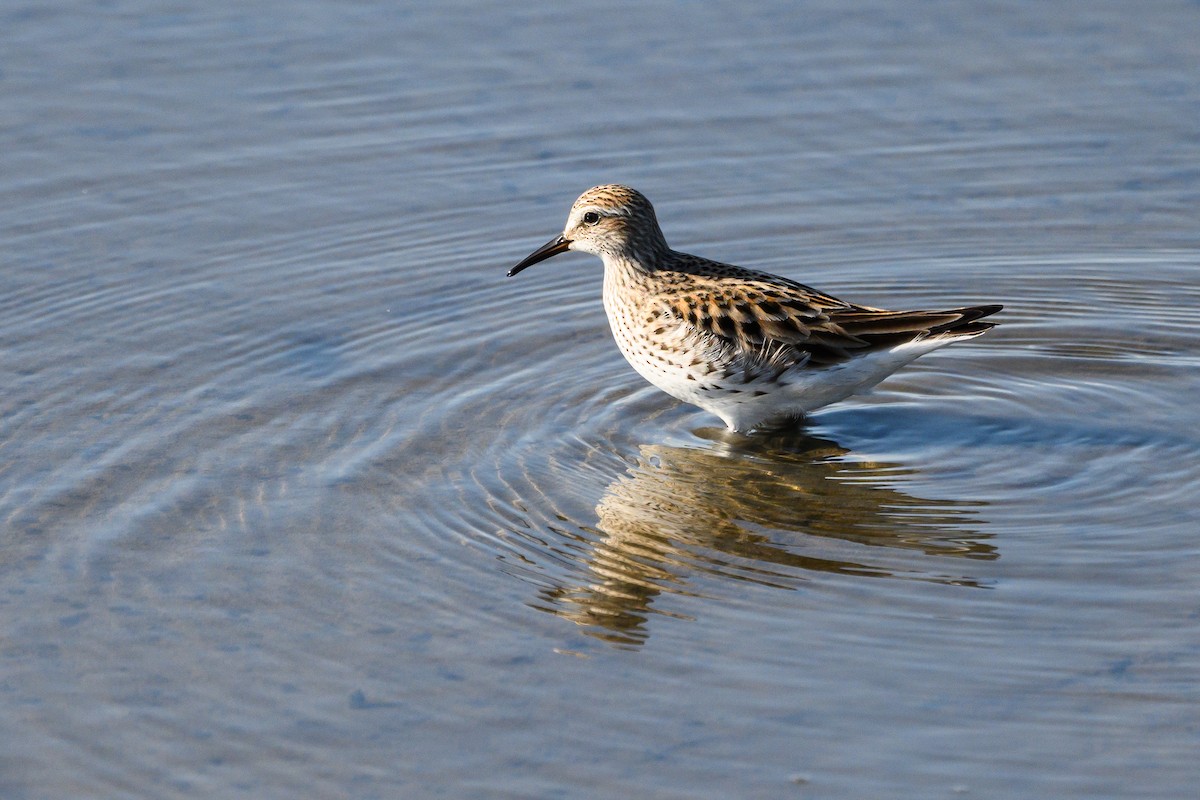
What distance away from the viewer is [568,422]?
32.8 ft

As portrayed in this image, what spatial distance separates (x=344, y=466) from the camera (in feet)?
30.8

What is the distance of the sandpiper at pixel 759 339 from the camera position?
373 inches

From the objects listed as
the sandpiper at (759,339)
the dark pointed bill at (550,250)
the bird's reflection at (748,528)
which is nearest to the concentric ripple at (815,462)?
the bird's reflection at (748,528)

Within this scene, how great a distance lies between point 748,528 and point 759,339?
1.24 meters

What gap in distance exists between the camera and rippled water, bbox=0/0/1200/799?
704 centimetres

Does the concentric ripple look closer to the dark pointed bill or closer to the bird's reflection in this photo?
the bird's reflection

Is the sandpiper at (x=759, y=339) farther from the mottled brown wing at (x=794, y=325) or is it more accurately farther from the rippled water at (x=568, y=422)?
the rippled water at (x=568, y=422)

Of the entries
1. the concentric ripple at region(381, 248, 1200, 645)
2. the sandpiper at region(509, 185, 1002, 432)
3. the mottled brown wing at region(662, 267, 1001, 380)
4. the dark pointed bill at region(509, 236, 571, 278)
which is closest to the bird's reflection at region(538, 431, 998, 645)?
the concentric ripple at region(381, 248, 1200, 645)

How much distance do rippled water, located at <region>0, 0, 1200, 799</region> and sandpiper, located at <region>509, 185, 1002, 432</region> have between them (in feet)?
1.26

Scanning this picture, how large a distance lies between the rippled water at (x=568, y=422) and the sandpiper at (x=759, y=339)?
1.26 feet

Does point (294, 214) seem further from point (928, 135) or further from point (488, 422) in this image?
point (928, 135)

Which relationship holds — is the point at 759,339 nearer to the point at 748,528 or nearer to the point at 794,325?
the point at 794,325

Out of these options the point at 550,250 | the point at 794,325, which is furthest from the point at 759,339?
the point at 550,250

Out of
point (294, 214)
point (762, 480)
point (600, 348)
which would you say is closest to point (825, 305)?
point (762, 480)
